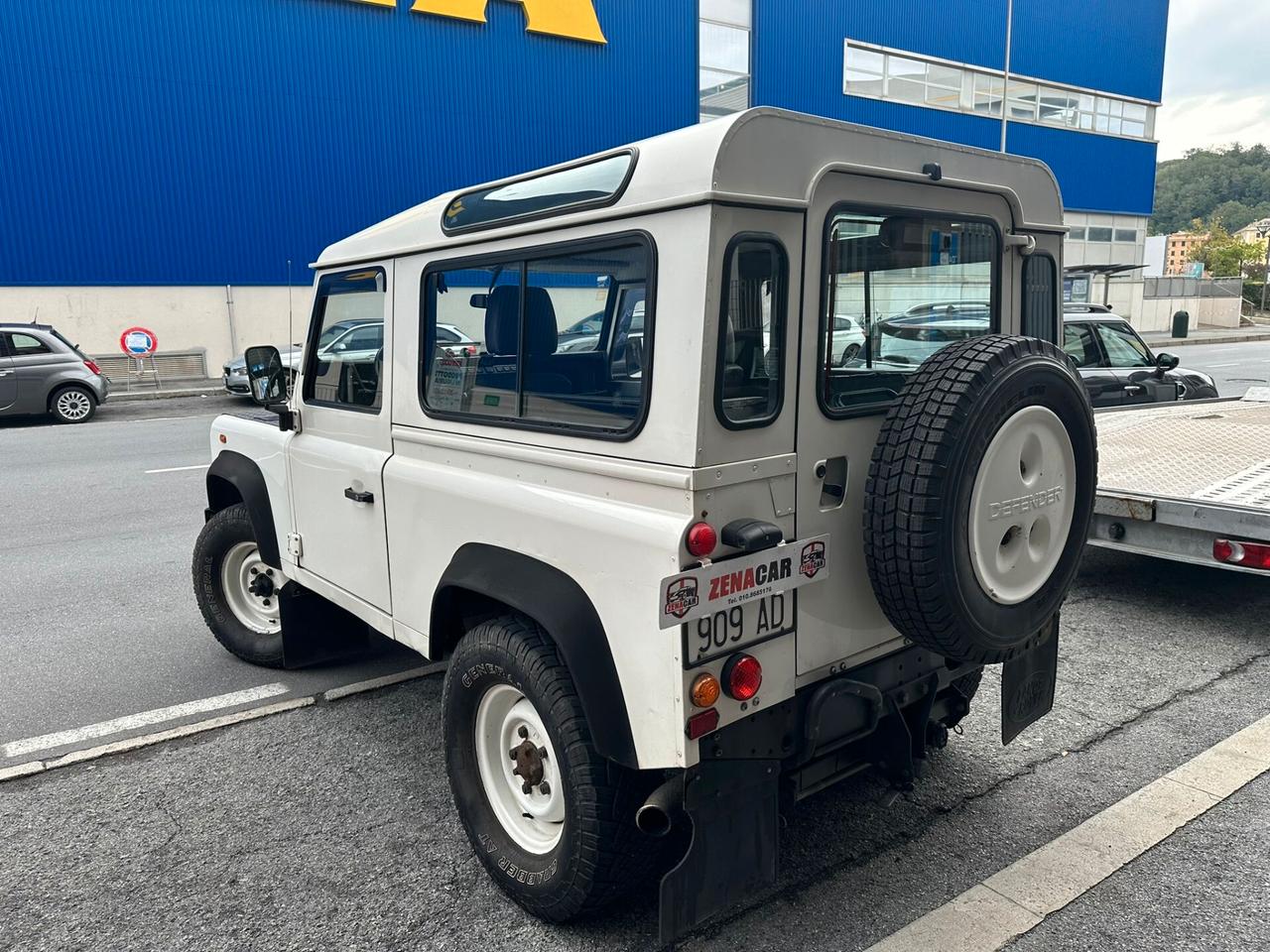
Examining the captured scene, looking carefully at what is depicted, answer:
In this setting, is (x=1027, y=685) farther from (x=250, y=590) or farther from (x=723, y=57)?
(x=723, y=57)

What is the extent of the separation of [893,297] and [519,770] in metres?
1.80

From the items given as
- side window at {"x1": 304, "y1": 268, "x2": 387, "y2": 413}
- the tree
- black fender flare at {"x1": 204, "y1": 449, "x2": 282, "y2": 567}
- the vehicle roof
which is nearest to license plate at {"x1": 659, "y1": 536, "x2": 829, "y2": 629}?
the vehicle roof

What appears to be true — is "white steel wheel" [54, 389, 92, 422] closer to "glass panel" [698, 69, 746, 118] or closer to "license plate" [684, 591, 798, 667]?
"license plate" [684, 591, 798, 667]

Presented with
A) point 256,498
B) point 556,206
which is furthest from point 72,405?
point 556,206

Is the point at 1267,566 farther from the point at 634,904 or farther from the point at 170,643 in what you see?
the point at 170,643

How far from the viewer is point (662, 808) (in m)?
2.36

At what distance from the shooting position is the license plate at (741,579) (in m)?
2.18

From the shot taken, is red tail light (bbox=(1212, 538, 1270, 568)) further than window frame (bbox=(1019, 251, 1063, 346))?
Yes

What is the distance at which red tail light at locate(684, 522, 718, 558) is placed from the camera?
2.22 meters

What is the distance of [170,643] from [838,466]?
3.99 m

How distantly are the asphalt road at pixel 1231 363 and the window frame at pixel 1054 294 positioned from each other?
497 inches

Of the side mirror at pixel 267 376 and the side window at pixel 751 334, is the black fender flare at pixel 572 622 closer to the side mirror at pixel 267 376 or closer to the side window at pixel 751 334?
the side window at pixel 751 334

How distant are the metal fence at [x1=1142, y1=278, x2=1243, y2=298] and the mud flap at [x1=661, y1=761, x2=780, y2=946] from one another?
43.2 metres

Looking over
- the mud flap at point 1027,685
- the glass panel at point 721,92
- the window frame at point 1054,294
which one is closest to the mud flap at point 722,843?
the mud flap at point 1027,685
